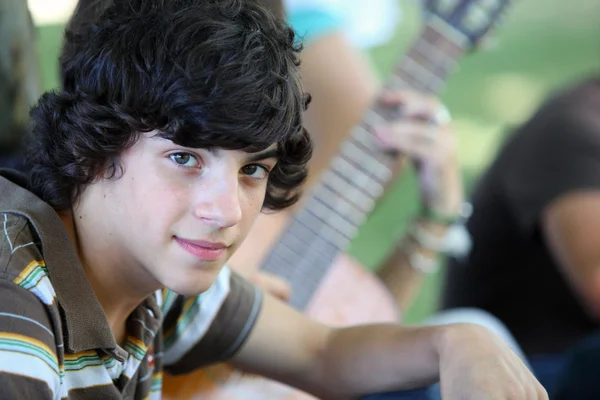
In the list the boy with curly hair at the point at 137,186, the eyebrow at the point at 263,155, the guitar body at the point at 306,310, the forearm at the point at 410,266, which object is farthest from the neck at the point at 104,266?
the forearm at the point at 410,266

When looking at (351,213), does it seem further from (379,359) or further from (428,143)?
(379,359)

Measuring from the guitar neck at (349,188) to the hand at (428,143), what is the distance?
0.02 meters

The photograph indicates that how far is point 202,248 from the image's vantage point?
55 cm

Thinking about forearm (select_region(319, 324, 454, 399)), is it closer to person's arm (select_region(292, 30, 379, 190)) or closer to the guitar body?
the guitar body

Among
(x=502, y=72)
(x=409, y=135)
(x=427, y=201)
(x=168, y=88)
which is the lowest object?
(x=502, y=72)

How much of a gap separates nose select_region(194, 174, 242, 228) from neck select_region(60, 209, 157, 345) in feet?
0.26

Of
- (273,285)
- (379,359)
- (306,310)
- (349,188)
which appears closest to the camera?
(379,359)

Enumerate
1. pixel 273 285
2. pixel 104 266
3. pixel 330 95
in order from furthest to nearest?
pixel 330 95 < pixel 273 285 < pixel 104 266

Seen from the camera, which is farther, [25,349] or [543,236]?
[543,236]

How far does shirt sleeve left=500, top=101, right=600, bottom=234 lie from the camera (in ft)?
4.09

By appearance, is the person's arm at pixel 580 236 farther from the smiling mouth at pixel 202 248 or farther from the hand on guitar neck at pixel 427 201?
the smiling mouth at pixel 202 248

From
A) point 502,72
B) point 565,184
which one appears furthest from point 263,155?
point 502,72

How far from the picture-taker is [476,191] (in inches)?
60.1

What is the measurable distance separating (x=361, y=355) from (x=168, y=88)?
34cm
